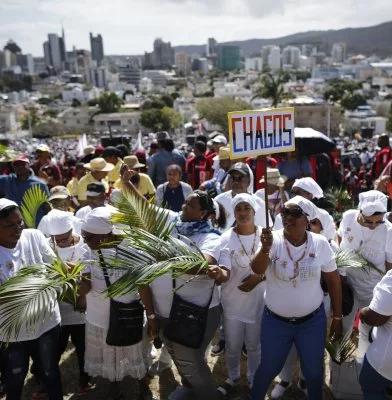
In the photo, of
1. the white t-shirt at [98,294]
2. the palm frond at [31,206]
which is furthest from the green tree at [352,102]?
the white t-shirt at [98,294]

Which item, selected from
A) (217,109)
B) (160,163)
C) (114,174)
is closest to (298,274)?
(114,174)

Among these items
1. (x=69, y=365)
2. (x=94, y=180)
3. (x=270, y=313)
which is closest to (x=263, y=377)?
(x=270, y=313)

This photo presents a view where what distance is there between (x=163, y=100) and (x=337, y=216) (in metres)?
104

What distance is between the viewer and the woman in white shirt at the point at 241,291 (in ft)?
10.5

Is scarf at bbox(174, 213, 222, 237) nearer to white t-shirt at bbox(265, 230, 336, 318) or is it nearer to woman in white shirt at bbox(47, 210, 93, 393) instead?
white t-shirt at bbox(265, 230, 336, 318)


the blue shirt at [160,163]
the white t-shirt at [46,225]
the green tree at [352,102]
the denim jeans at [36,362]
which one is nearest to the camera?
the denim jeans at [36,362]

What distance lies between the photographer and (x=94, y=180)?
17.1 ft

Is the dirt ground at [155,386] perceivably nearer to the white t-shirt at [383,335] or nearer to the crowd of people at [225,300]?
the crowd of people at [225,300]

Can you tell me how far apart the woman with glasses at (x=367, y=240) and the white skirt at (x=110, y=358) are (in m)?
1.69

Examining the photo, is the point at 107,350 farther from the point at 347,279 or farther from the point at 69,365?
Result: the point at 347,279

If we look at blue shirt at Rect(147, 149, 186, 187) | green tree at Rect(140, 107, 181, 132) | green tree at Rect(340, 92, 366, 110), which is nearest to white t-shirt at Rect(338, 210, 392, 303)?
blue shirt at Rect(147, 149, 186, 187)

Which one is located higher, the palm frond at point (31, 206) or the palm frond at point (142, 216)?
the palm frond at point (142, 216)

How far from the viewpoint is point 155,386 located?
3580 mm

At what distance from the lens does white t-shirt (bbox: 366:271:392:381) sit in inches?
100
